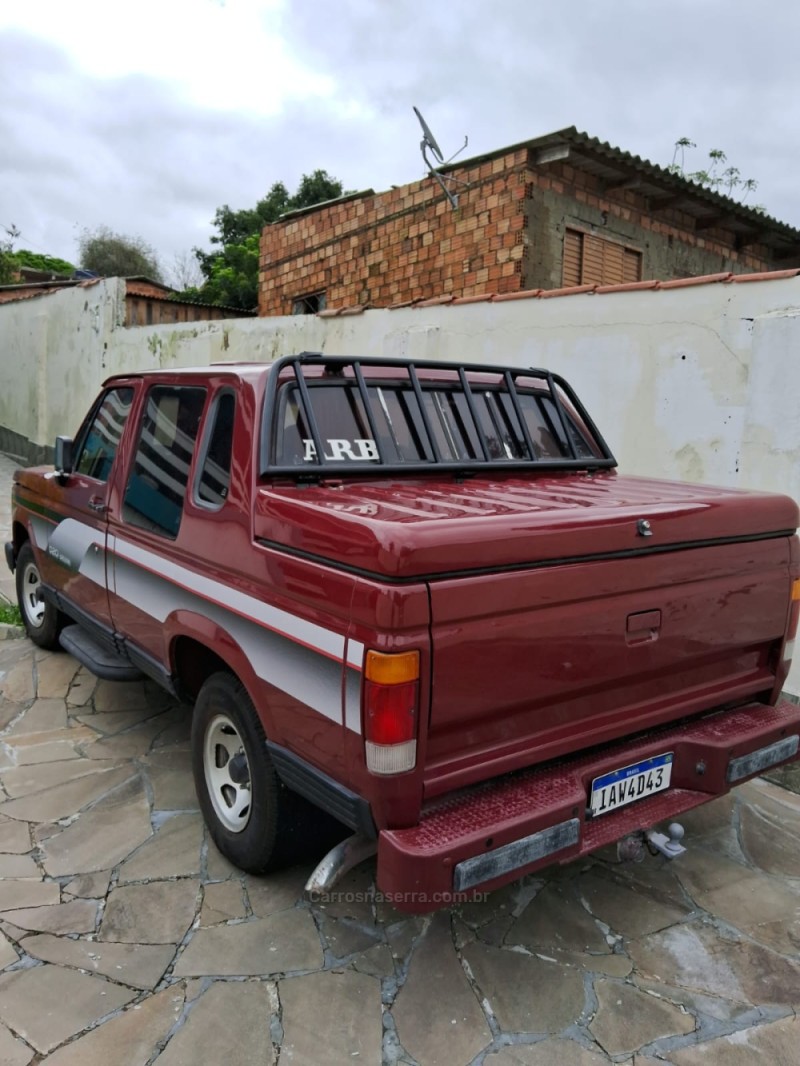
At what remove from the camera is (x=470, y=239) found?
34.5 ft

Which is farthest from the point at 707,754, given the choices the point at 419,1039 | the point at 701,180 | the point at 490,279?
the point at 701,180

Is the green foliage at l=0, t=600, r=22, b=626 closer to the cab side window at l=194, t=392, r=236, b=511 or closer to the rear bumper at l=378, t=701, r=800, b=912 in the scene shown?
the cab side window at l=194, t=392, r=236, b=511

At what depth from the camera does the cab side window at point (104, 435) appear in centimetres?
395

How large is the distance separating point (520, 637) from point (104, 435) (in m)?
2.79

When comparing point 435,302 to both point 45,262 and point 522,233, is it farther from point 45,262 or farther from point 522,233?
point 45,262

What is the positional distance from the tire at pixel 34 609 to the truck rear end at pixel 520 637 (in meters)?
2.92

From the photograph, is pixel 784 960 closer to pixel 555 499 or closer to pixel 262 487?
pixel 555 499

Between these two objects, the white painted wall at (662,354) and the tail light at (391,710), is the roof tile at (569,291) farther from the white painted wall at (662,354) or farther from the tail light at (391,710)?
the tail light at (391,710)

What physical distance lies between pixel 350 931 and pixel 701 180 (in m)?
20.5

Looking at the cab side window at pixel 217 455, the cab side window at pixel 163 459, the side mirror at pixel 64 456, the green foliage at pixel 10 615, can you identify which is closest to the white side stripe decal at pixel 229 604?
the cab side window at pixel 163 459

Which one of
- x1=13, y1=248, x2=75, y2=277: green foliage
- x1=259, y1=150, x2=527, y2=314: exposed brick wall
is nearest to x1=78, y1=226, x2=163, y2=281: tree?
x1=13, y1=248, x2=75, y2=277: green foliage

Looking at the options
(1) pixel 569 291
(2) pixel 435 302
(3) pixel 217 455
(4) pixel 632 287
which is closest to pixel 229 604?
(3) pixel 217 455

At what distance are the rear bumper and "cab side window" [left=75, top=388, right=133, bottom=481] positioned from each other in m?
2.57

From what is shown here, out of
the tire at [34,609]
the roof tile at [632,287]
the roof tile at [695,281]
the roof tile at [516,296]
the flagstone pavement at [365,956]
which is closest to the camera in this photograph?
the flagstone pavement at [365,956]
